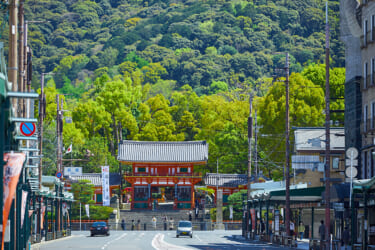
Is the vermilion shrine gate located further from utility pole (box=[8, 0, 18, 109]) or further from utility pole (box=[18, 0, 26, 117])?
utility pole (box=[8, 0, 18, 109])

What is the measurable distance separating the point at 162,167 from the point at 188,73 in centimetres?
5947

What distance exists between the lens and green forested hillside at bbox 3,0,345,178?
89.2 metres

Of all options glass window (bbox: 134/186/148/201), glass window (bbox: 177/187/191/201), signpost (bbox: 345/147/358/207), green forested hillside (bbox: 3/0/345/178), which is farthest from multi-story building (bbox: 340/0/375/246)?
glass window (bbox: 134/186/148/201)

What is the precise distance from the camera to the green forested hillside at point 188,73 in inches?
3511

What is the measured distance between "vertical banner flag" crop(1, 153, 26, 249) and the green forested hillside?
57725mm

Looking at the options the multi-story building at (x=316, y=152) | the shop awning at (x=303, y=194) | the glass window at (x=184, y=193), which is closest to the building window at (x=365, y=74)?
the shop awning at (x=303, y=194)

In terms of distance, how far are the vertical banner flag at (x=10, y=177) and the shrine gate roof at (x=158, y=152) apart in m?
78.0

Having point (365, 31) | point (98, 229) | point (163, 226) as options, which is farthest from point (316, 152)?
point (163, 226)

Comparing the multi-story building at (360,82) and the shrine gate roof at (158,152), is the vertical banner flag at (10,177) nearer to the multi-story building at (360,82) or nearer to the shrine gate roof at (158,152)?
the multi-story building at (360,82)

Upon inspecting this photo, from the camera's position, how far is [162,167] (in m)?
102

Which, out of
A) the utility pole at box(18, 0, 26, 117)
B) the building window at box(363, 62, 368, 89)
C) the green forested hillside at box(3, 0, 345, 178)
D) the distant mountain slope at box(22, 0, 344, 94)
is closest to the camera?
the utility pole at box(18, 0, 26, 117)

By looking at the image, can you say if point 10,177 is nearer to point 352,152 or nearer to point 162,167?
point 352,152

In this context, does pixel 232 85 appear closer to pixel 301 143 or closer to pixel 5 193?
pixel 301 143

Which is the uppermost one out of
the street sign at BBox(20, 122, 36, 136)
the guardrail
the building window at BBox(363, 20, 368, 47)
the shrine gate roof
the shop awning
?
the building window at BBox(363, 20, 368, 47)
